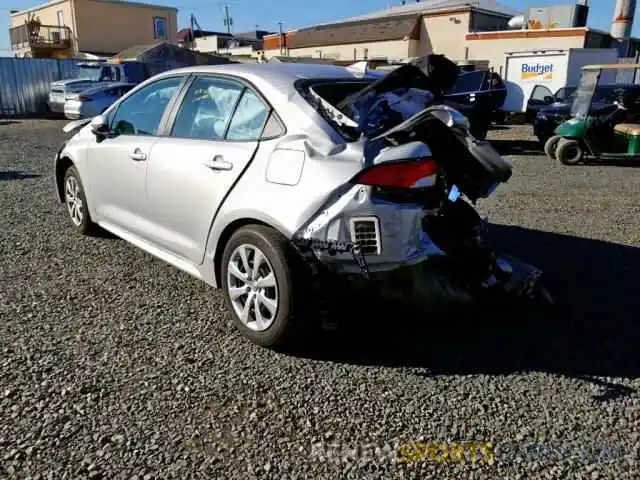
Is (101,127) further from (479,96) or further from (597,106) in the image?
(479,96)

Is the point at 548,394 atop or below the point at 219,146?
below

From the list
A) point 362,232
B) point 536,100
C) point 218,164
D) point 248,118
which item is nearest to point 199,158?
point 218,164

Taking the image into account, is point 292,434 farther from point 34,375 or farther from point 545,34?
point 545,34

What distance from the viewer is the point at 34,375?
119 inches

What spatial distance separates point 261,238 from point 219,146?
767 mm

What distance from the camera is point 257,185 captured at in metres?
3.27

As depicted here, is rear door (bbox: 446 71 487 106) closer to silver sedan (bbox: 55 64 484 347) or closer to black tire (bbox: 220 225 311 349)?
silver sedan (bbox: 55 64 484 347)

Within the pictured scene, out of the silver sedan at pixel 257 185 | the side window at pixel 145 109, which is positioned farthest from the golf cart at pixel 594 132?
the side window at pixel 145 109

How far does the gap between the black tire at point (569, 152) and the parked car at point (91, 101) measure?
13130mm

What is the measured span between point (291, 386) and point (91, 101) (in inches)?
670

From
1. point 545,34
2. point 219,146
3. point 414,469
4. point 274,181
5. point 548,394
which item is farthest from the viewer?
point 545,34

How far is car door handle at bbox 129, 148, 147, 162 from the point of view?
4133 millimetres

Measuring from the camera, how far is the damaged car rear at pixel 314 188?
9.89 feet

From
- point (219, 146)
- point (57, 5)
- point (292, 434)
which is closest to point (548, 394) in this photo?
point (292, 434)
